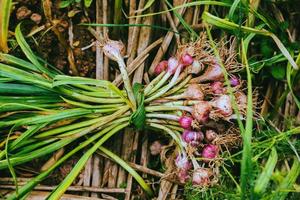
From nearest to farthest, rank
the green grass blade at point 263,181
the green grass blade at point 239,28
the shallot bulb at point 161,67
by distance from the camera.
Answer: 1. the green grass blade at point 263,181
2. the green grass blade at point 239,28
3. the shallot bulb at point 161,67

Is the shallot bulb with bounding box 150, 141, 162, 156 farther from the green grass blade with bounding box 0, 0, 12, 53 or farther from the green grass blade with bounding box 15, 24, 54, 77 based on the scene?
the green grass blade with bounding box 0, 0, 12, 53

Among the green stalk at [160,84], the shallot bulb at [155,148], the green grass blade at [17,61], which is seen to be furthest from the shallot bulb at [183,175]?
the green grass blade at [17,61]

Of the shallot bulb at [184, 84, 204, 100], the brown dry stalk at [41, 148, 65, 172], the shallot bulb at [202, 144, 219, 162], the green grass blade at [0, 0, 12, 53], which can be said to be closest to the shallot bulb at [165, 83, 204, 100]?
the shallot bulb at [184, 84, 204, 100]

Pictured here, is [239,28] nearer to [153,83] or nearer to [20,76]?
[153,83]

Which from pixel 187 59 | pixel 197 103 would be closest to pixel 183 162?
pixel 197 103

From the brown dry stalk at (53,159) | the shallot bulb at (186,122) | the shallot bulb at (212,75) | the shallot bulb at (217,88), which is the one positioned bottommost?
the brown dry stalk at (53,159)

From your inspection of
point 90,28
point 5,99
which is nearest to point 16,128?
point 5,99

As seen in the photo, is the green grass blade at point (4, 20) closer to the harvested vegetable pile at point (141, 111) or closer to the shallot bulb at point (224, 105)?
the harvested vegetable pile at point (141, 111)
